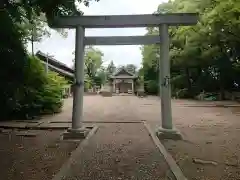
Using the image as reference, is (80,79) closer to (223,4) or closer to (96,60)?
(223,4)

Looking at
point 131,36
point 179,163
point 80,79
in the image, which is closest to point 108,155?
point 179,163

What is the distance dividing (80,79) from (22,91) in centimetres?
467

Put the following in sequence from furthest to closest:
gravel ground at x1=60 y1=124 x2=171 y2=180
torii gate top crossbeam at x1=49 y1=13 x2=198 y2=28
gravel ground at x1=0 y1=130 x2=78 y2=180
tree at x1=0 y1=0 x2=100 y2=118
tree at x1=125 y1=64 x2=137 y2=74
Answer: tree at x1=125 y1=64 x2=137 y2=74 < torii gate top crossbeam at x1=49 y1=13 x2=198 y2=28 < tree at x1=0 y1=0 x2=100 y2=118 < gravel ground at x1=0 y1=130 x2=78 y2=180 < gravel ground at x1=60 y1=124 x2=171 y2=180

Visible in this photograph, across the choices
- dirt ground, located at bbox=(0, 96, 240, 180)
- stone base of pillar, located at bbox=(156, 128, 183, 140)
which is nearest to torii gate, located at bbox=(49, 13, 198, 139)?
stone base of pillar, located at bbox=(156, 128, 183, 140)

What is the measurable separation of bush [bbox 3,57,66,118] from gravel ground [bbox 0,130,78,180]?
128 inches

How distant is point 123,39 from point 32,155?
186 inches

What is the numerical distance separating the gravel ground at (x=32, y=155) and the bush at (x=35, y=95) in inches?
128

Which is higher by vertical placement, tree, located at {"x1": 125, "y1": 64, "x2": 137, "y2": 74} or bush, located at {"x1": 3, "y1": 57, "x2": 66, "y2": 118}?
tree, located at {"x1": 125, "y1": 64, "x2": 137, "y2": 74}

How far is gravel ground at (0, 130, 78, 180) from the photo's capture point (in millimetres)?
5727

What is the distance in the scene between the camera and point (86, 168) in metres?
5.90

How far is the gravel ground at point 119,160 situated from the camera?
548 cm

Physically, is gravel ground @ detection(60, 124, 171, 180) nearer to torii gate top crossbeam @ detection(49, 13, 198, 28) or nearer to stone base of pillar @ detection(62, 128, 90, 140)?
stone base of pillar @ detection(62, 128, 90, 140)

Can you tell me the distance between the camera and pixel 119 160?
6602 mm

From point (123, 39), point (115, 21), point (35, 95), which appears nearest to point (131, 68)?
point (35, 95)
